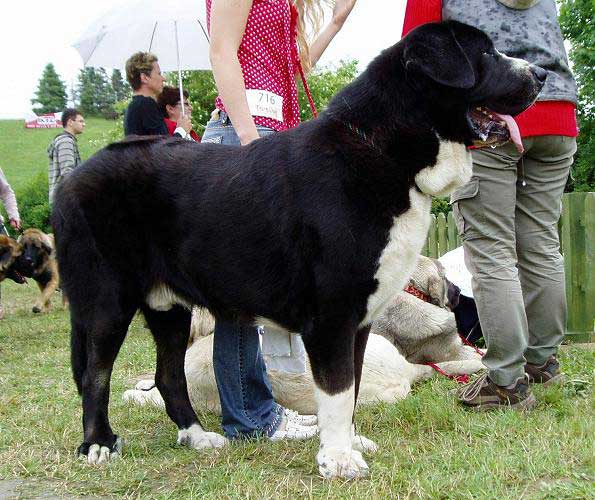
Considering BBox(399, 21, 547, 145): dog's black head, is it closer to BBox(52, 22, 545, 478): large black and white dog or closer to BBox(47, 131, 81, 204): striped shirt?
BBox(52, 22, 545, 478): large black and white dog

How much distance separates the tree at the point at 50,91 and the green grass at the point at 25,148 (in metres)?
22.4

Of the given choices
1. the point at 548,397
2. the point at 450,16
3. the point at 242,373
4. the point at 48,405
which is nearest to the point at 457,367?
the point at 548,397

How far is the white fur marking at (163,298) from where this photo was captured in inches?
134

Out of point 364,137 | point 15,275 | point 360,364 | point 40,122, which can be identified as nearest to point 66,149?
point 15,275

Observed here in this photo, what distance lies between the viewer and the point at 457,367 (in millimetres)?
5113

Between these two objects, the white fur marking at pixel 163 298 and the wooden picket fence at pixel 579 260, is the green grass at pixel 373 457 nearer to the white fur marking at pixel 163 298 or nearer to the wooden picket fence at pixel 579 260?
the white fur marking at pixel 163 298

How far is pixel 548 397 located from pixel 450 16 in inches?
86.3

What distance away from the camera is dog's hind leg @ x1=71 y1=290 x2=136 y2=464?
3.37m

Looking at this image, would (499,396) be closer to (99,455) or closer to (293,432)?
(293,432)

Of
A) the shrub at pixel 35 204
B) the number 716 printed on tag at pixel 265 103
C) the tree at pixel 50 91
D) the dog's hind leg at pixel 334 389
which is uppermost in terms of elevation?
the number 716 printed on tag at pixel 265 103

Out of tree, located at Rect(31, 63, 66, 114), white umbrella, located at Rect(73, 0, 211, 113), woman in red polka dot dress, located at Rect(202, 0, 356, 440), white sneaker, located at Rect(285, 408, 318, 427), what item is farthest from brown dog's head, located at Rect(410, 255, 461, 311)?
tree, located at Rect(31, 63, 66, 114)

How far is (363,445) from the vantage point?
3309 mm

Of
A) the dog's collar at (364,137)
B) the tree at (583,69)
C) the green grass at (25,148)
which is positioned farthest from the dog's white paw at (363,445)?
the green grass at (25,148)

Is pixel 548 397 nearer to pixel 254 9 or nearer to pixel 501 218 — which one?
pixel 501 218
